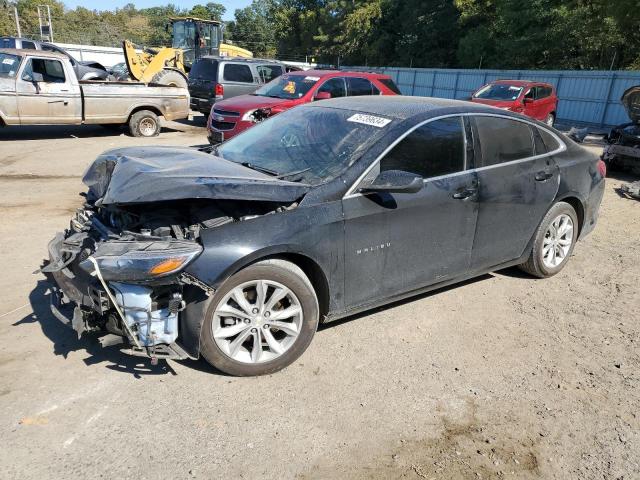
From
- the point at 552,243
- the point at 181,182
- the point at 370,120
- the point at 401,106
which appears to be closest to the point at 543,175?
the point at 552,243

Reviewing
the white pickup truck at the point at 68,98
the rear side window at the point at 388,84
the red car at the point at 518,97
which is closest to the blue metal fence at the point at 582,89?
the red car at the point at 518,97

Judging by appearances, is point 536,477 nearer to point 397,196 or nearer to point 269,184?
point 397,196

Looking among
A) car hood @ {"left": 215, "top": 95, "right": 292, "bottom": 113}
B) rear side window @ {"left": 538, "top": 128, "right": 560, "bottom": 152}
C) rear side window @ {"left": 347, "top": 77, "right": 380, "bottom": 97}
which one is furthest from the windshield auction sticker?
rear side window @ {"left": 347, "top": 77, "right": 380, "bottom": 97}

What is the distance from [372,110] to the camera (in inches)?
162

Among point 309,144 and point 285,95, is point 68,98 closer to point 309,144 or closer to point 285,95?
point 285,95

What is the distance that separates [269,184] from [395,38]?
4950 centimetres

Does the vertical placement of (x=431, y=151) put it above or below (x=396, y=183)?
above

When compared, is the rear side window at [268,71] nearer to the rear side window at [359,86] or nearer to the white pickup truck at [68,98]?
the white pickup truck at [68,98]

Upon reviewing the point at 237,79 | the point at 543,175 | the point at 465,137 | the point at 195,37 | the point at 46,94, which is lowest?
the point at 46,94

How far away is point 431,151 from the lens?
391cm

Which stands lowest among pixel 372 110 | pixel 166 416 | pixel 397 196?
pixel 166 416

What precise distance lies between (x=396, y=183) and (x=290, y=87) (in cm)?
864

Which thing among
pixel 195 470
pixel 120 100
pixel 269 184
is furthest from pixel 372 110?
pixel 120 100

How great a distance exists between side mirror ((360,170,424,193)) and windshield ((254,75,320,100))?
8.09 m
